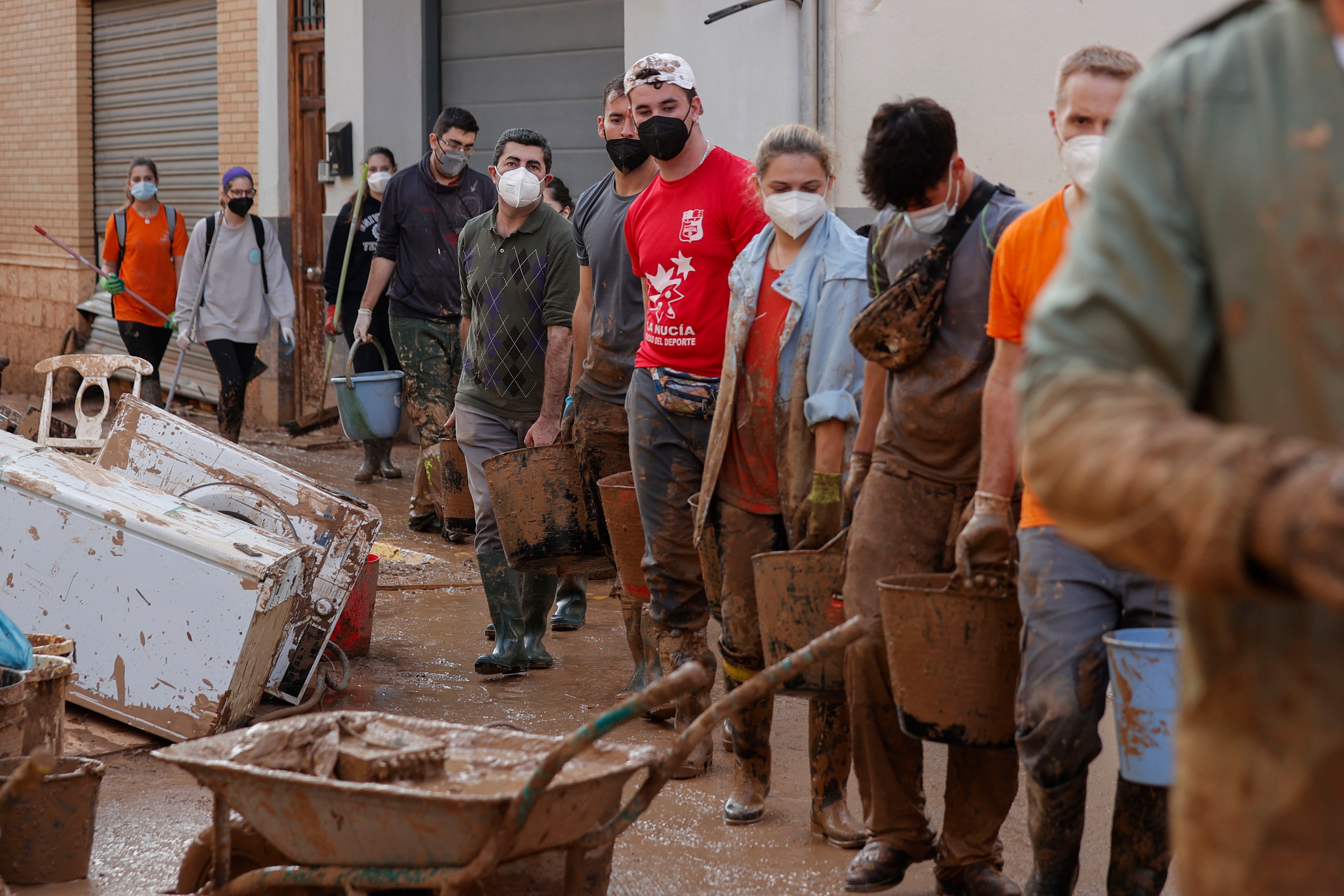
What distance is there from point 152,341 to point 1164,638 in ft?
30.1

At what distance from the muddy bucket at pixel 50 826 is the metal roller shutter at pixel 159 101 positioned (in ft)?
33.1

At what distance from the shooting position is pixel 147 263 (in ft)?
34.1

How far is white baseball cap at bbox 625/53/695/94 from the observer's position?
4582mm

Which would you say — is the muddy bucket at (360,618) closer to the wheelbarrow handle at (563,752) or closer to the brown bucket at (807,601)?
the brown bucket at (807,601)

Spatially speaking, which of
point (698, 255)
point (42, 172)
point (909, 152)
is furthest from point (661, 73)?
point (42, 172)

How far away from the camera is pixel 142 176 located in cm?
1020

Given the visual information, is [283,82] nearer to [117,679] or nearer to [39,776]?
[117,679]

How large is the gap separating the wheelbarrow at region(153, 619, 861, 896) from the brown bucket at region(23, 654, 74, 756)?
808mm

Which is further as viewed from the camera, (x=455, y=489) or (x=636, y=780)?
(x=455, y=489)

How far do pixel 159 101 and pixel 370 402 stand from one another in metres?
7.03

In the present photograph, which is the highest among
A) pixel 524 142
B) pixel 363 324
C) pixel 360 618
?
pixel 524 142

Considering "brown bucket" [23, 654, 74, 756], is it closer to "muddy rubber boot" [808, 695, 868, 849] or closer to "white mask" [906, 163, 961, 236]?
"muddy rubber boot" [808, 695, 868, 849]

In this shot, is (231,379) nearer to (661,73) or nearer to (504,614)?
(504,614)

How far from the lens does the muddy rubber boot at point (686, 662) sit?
445 cm
